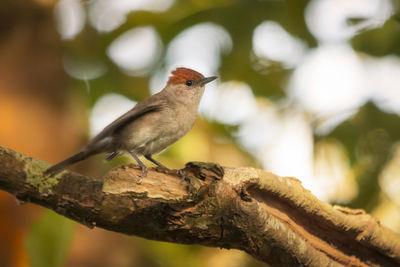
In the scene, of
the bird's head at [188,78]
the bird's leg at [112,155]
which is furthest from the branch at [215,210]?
the bird's head at [188,78]

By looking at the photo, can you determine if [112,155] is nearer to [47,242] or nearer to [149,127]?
[149,127]

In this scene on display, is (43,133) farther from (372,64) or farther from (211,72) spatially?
(372,64)

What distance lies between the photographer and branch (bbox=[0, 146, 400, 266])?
201cm

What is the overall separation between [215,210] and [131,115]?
1.08 metres

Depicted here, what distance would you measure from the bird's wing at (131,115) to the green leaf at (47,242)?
706 millimetres

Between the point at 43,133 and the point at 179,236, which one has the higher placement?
the point at 43,133

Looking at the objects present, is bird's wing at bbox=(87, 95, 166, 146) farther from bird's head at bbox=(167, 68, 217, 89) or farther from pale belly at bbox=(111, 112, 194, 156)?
Result: bird's head at bbox=(167, 68, 217, 89)

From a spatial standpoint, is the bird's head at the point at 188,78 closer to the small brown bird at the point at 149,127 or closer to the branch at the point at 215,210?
the small brown bird at the point at 149,127

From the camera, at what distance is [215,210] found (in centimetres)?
222

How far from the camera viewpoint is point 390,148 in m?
4.77

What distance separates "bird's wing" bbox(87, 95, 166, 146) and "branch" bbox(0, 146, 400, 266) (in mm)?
698

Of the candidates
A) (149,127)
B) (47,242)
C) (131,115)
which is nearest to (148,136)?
(149,127)

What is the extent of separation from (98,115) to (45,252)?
8.23 ft

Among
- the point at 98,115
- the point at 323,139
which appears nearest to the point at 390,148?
the point at 323,139
